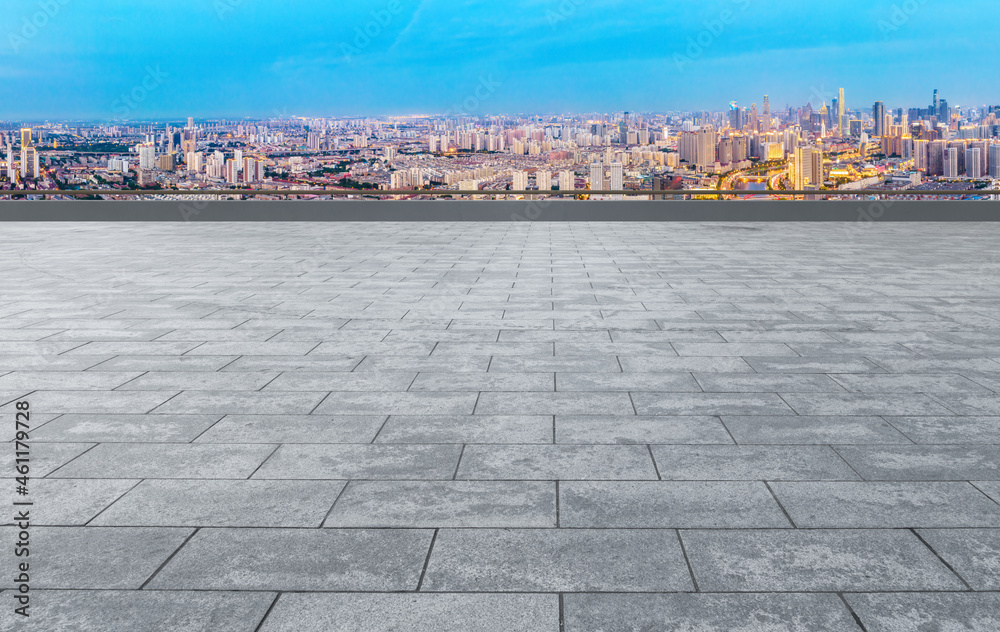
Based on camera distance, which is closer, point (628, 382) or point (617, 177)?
point (628, 382)

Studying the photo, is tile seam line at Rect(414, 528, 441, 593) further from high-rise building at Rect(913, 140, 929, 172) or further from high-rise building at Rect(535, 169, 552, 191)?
high-rise building at Rect(913, 140, 929, 172)

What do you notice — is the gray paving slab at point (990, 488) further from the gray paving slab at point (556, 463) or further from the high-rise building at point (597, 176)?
the high-rise building at point (597, 176)

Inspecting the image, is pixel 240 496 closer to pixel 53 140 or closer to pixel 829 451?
pixel 829 451

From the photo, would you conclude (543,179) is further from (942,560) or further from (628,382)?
(942,560)

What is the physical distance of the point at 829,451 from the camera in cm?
436

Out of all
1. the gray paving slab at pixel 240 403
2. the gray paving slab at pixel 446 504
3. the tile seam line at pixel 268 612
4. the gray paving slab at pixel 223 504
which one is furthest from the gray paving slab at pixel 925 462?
the gray paving slab at pixel 240 403

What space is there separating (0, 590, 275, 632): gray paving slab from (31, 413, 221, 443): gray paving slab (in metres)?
1.78

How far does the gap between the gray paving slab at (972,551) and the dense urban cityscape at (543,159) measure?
772 inches

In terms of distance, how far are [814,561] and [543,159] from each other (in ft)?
70.3

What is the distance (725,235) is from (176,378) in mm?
13998

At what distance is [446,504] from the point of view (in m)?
3.69

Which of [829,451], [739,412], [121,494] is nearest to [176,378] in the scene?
[121,494]

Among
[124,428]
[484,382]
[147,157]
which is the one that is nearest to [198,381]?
[124,428]

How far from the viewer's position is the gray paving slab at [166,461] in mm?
4098
